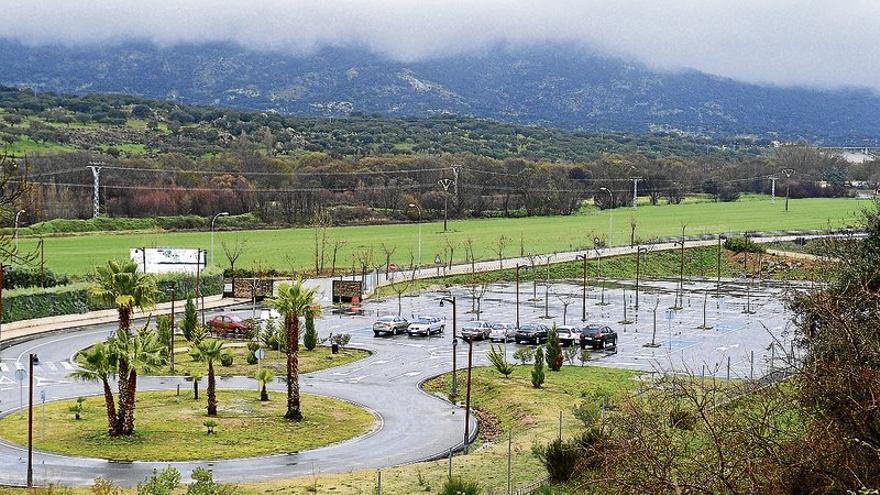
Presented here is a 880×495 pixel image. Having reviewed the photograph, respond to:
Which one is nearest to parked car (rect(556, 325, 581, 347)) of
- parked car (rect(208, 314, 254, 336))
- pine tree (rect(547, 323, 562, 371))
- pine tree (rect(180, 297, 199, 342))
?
pine tree (rect(547, 323, 562, 371))

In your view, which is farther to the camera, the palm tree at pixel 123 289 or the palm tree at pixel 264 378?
the palm tree at pixel 264 378

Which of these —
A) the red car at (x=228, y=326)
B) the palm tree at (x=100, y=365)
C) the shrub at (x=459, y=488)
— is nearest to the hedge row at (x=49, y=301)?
the red car at (x=228, y=326)

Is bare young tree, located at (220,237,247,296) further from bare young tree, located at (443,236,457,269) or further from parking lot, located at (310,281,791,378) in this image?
parking lot, located at (310,281,791,378)

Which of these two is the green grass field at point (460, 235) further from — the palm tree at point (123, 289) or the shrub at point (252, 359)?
the palm tree at point (123, 289)

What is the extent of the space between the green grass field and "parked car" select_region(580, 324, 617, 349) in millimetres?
34341

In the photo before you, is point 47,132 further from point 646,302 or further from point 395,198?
point 646,302

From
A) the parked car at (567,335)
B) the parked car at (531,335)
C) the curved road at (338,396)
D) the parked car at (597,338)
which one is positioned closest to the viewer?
the curved road at (338,396)

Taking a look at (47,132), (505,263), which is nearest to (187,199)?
(47,132)

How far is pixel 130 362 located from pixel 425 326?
28629mm

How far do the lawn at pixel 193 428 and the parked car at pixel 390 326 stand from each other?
60.2 feet

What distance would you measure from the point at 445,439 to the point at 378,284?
4941 cm

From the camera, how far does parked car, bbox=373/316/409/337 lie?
6456cm

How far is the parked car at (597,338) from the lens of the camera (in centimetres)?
5969

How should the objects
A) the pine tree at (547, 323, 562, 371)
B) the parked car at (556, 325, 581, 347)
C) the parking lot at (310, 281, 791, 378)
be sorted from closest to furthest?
the pine tree at (547, 323, 562, 371), the parking lot at (310, 281, 791, 378), the parked car at (556, 325, 581, 347)
